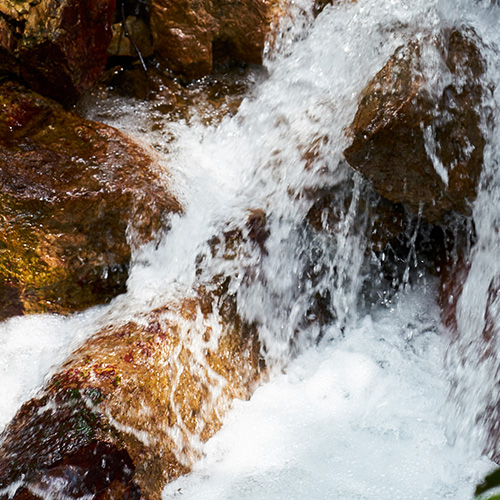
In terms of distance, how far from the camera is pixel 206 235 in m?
2.90

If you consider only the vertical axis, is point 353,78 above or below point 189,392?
above

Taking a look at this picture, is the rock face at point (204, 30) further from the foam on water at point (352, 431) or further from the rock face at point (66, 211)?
the foam on water at point (352, 431)

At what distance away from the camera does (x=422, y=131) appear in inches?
104

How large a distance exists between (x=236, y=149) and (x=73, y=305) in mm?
1420

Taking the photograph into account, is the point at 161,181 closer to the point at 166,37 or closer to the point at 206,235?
the point at 206,235

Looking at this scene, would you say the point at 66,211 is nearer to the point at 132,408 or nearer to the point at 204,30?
the point at 132,408

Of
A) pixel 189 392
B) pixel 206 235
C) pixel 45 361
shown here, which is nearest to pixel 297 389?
pixel 189 392

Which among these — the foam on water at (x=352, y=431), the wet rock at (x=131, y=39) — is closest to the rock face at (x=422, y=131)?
the foam on water at (x=352, y=431)

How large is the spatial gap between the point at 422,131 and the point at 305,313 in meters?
1.12

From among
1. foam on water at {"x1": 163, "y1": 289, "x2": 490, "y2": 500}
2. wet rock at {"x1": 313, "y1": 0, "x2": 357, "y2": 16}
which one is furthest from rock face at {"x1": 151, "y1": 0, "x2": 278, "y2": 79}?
foam on water at {"x1": 163, "y1": 289, "x2": 490, "y2": 500}

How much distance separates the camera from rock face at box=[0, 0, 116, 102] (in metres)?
3.12

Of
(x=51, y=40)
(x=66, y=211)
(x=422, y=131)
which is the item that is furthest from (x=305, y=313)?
(x=51, y=40)

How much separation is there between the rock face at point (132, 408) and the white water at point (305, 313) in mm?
117

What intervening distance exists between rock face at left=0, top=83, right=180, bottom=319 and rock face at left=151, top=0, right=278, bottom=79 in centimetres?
108
